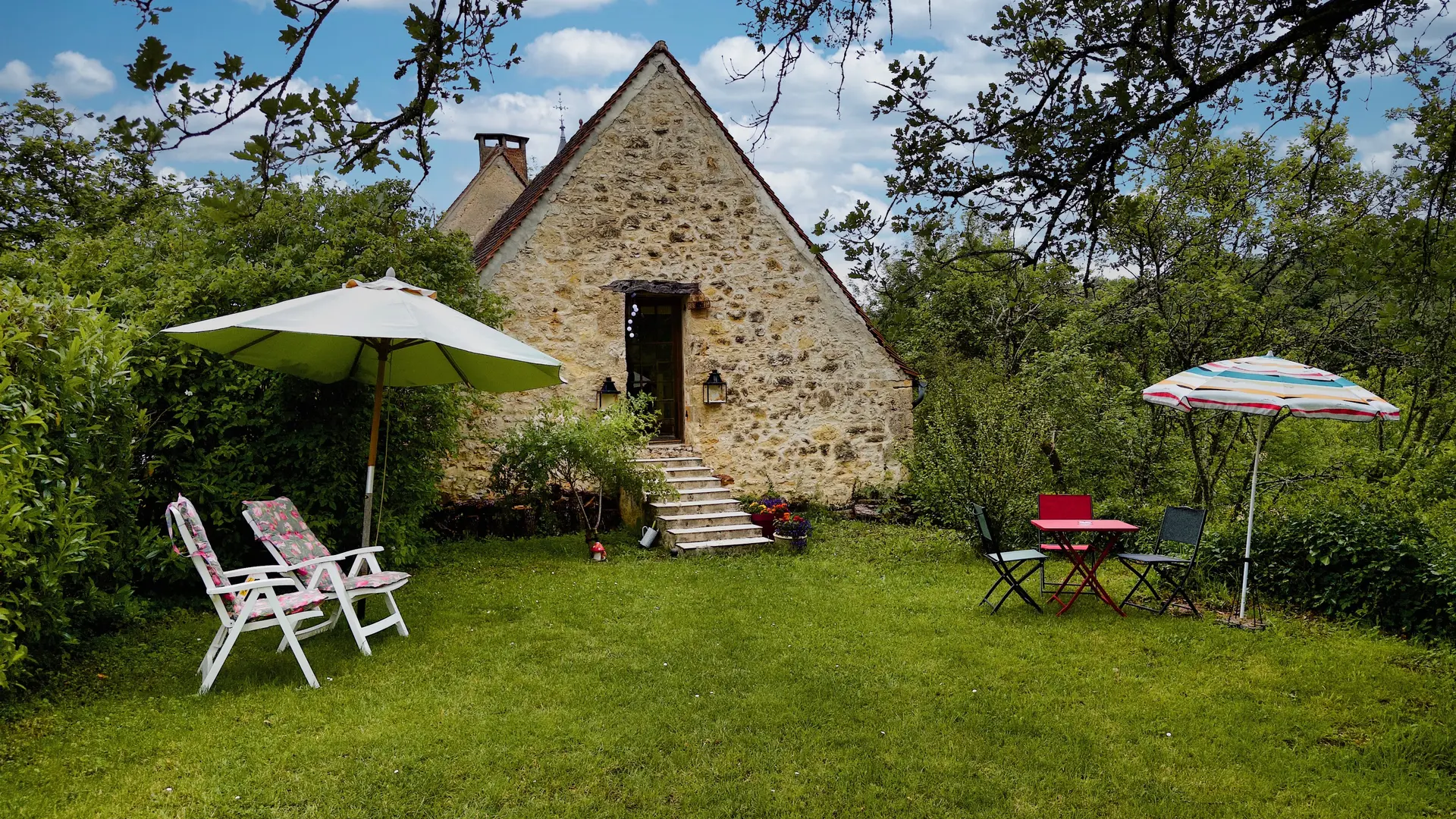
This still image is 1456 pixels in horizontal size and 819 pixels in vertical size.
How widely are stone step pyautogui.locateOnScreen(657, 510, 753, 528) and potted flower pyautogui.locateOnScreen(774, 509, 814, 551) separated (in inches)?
15.0

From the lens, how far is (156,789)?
356 cm

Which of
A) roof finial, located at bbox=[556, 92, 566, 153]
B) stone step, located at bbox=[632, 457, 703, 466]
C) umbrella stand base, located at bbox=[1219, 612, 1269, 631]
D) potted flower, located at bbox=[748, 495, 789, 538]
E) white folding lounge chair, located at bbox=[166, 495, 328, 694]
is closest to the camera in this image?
white folding lounge chair, located at bbox=[166, 495, 328, 694]

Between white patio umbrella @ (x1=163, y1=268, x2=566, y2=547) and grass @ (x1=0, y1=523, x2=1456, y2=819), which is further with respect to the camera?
white patio umbrella @ (x1=163, y1=268, x2=566, y2=547)

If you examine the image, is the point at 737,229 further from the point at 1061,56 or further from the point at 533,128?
the point at 533,128

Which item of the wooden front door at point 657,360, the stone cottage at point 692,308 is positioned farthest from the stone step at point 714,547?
the wooden front door at point 657,360

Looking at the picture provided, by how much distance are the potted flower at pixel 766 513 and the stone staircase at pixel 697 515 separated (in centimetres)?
12

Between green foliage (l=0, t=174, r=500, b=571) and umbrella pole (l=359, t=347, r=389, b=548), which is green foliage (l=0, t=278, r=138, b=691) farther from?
umbrella pole (l=359, t=347, r=389, b=548)

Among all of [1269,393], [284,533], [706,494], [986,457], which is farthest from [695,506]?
[1269,393]

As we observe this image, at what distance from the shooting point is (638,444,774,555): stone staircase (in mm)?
9117

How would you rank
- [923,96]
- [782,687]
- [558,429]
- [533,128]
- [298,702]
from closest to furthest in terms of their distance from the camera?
[923,96]
[298,702]
[782,687]
[558,429]
[533,128]

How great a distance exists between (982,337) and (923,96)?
15.5m

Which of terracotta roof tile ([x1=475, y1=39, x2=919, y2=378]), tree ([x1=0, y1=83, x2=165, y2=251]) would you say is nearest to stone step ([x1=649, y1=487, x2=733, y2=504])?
terracotta roof tile ([x1=475, y1=39, x2=919, y2=378])

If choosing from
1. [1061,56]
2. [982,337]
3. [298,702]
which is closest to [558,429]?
[298,702]

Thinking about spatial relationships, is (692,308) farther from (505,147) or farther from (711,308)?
(505,147)
